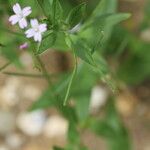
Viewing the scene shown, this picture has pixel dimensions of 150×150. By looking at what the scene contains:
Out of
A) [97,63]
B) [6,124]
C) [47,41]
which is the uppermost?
[47,41]

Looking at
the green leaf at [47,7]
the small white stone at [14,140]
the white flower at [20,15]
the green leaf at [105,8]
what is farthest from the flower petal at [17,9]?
the small white stone at [14,140]

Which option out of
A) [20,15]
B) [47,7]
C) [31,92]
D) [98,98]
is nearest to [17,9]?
[20,15]

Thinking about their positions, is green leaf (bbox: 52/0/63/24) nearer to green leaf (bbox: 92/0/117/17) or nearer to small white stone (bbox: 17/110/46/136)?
green leaf (bbox: 92/0/117/17)

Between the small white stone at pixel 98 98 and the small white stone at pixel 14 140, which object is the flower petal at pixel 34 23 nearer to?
the small white stone at pixel 98 98

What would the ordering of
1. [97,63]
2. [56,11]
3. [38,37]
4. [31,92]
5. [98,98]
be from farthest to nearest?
1. [31,92]
2. [98,98]
3. [97,63]
4. [56,11]
5. [38,37]

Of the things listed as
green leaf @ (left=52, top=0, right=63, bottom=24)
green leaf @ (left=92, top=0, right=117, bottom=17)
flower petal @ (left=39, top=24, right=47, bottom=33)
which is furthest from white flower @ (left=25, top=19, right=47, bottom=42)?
green leaf @ (left=92, top=0, right=117, bottom=17)

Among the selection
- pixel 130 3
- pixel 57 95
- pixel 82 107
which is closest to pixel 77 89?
pixel 82 107

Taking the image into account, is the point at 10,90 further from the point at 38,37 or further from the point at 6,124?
the point at 38,37
